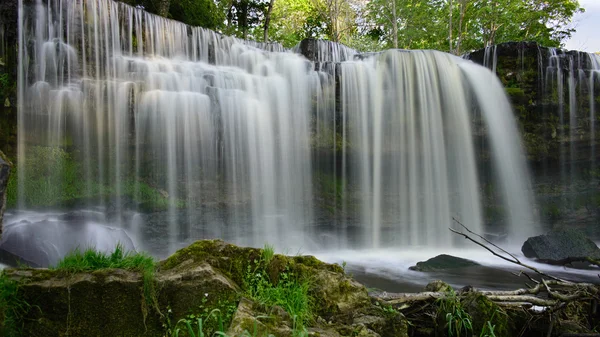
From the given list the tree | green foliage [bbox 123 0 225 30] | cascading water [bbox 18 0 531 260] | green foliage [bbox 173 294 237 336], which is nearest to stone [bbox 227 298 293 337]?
green foliage [bbox 173 294 237 336]

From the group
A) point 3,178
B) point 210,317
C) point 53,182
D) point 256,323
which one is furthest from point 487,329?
point 53,182

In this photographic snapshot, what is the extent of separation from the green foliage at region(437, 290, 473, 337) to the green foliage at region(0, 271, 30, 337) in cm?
327

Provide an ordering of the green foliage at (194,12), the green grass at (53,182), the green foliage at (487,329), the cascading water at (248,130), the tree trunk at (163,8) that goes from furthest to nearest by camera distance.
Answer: the green foliage at (194,12)
the tree trunk at (163,8)
the cascading water at (248,130)
the green grass at (53,182)
the green foliage at (487,329)

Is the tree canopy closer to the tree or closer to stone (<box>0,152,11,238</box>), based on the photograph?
the tree

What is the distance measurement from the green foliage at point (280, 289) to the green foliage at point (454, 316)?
1.32 m

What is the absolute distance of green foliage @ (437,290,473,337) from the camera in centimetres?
376

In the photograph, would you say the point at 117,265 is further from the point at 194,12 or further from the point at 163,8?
the point at 194,12

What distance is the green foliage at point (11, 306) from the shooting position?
9.23ft

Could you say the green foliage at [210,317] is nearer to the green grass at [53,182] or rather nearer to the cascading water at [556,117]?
the green grass at [53,182]

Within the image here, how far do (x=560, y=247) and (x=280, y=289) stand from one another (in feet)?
33.1

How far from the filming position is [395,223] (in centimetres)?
1288

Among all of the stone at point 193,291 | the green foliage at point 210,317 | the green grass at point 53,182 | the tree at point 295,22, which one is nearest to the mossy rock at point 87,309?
the stone at point 193,291

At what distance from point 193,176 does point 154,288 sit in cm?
813

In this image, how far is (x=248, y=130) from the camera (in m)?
11.4
